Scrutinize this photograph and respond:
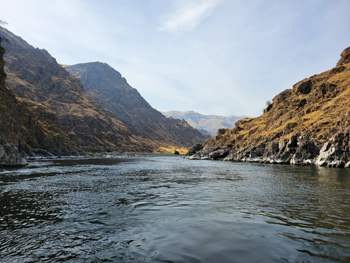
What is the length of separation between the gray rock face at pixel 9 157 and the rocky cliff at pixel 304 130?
283ft

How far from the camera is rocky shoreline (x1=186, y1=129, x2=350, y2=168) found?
6194cm

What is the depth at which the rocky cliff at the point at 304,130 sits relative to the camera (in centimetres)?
6744

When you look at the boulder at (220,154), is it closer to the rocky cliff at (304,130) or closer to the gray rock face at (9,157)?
the rocky cliff at (304,130)

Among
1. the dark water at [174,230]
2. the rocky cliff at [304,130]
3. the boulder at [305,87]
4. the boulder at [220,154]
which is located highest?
the boulder at [305,87]

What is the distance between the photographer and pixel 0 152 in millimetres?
51406

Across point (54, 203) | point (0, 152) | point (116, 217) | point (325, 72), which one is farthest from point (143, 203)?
point (325, 72)

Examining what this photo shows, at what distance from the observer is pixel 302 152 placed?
247 ft

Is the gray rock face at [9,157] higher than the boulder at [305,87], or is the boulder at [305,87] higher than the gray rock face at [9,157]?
the boulder at [305,87]

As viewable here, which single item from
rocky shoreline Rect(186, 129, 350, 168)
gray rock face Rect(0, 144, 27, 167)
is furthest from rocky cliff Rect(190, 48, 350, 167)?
gray rock face Rect(0, 144, 27, 167)

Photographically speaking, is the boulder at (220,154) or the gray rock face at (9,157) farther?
the boulder at (220,154)

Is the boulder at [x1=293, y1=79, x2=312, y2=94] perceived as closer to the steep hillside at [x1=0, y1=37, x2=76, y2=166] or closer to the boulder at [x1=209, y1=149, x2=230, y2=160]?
the boulder at [x1=209, y1=149, x2=230, y2=160]

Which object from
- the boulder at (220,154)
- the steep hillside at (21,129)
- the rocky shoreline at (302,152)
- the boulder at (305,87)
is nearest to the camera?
the steep hillside at (21,129)

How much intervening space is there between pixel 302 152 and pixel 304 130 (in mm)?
19176

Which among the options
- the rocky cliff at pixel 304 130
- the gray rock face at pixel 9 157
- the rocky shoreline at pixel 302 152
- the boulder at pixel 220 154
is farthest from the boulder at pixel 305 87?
the gray rock face at pixel 9 157
